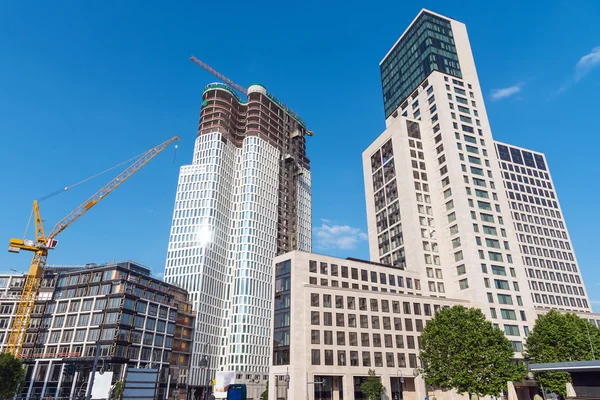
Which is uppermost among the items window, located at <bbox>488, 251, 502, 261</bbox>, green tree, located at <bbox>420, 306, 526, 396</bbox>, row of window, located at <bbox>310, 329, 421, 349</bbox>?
window, located at <bbox>488, 251, 502, 261</bbox>

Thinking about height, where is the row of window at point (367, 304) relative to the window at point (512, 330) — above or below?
above

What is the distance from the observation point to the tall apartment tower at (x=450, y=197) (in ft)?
319

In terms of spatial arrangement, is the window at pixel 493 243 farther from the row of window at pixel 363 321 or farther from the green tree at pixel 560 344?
the row of window at pixel 363 321

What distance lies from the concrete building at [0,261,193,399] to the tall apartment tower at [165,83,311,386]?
61.4 feet

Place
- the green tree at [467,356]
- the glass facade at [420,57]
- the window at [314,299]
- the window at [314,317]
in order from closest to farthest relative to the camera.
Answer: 1. the green tree at [467,356]
2. the window at [314,317]
3. the window at [314,299]
4. the glass facade at [420,57]

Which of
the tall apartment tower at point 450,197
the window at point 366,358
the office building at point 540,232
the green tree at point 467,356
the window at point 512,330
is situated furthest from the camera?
the office building at point 540,232

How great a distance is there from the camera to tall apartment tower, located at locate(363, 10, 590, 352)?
319ft

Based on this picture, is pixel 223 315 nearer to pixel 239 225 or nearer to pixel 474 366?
pixel 239 225

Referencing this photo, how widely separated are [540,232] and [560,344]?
7893cm

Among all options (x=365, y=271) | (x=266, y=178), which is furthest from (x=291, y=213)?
(x=365, y=271)

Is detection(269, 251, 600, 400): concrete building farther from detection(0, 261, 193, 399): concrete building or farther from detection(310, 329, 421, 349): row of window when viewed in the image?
detection(0, 261, 193, 399): concrete building

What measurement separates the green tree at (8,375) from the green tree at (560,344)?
322 ft

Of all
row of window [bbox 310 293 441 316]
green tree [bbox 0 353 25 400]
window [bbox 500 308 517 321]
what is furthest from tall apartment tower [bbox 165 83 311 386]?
window [bbox 500 308 517 321]

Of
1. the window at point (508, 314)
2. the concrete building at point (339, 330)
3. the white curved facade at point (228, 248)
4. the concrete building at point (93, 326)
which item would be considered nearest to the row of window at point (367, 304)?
the concrete building at point (339, 330)
